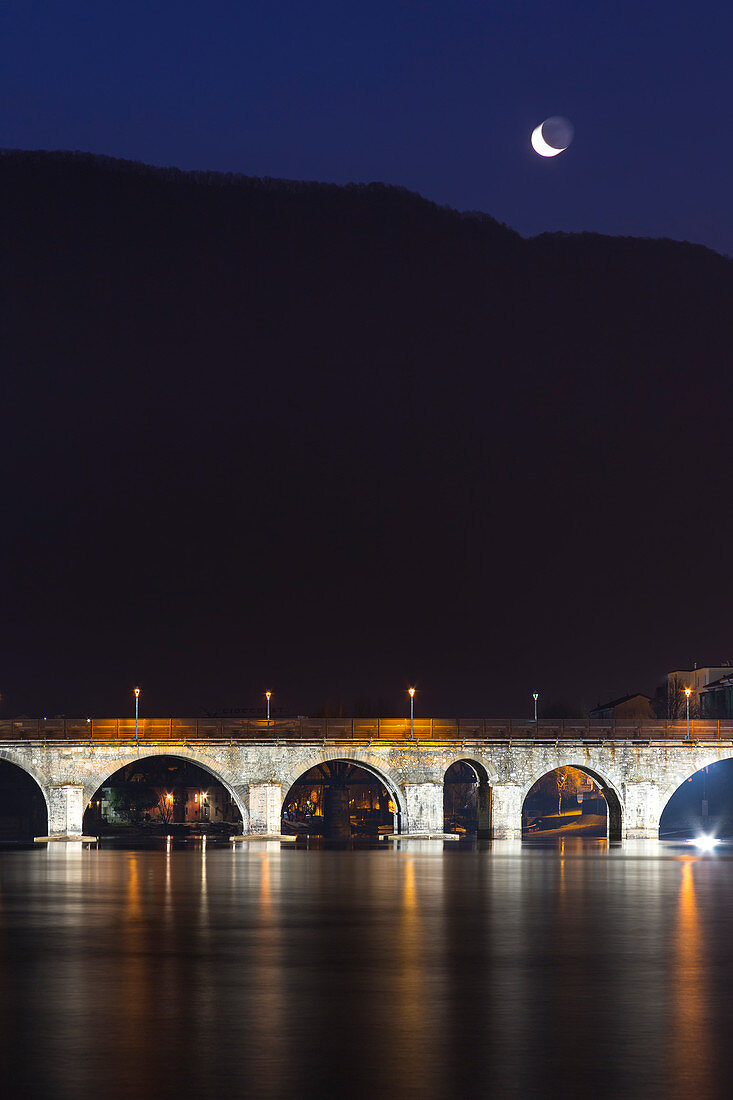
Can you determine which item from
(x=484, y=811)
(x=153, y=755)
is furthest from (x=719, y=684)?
(x=153, y=755)

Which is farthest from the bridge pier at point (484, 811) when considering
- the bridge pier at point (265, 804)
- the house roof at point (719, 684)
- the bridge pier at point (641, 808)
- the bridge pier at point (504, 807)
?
the house roof at point (719, 684)

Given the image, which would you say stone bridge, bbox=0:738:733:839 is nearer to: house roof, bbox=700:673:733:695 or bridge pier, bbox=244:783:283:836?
bridge pier, bbox=244:783:283:836

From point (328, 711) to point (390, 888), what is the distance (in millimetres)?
141179

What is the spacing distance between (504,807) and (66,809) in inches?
1168

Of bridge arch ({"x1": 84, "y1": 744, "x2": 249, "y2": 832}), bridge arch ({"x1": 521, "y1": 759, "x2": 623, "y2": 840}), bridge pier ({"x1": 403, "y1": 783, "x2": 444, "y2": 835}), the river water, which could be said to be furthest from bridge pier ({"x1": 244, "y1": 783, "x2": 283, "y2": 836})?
the river water

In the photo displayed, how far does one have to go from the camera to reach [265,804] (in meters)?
90.6

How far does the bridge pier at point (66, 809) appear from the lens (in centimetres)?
8731

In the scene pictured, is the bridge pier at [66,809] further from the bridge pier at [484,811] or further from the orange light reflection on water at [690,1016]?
the orange light reflection on water at [690,1016]

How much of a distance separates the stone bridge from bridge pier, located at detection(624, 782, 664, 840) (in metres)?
0.07

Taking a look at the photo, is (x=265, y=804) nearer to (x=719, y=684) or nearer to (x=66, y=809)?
(x=66, y=809)

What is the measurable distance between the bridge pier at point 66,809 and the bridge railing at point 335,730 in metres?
3.49

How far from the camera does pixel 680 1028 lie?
1961cm

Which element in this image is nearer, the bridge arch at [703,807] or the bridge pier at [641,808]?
the bridge pier at [641,808]

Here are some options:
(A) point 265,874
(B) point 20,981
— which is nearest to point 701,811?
(A) point 265,874
